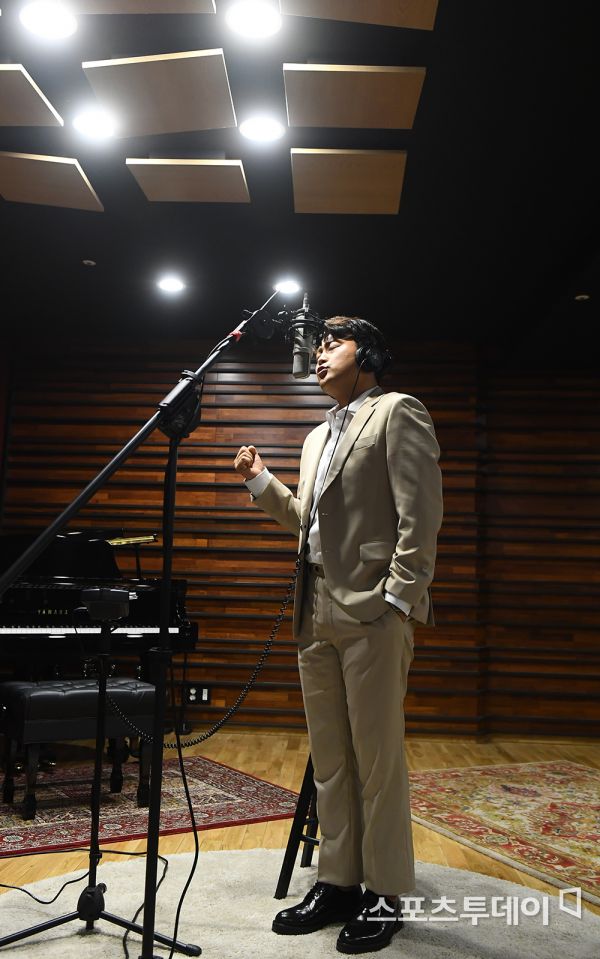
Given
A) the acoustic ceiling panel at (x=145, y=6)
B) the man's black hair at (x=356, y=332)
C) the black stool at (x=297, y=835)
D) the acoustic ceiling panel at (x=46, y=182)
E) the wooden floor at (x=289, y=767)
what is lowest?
the wooden floor at (x=289, y=767)

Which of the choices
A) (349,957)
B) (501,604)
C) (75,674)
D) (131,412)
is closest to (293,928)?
(349,957)

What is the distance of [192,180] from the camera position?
150 inches

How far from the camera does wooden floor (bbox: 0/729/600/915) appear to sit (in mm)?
2545

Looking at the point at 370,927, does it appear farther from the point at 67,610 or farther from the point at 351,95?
the point at 351,95

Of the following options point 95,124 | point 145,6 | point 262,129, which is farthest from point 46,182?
point 145,6

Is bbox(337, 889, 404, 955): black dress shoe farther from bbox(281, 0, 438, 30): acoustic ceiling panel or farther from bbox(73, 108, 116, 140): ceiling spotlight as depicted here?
bbox(73, 108, 116, 140): ceiling spotlight

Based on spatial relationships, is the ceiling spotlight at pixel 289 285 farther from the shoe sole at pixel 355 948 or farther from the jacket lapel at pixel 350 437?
the shoe sole at pixel 355 948

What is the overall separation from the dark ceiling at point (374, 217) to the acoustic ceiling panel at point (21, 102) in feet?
0.28

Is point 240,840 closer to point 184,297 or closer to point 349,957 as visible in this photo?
point 349,957

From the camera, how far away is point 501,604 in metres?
5.86

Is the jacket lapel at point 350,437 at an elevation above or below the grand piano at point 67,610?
above

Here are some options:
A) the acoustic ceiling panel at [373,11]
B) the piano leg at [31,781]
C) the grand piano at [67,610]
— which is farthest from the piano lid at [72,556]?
the acoustic ceiling panel at [373,11]

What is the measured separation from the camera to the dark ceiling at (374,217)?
296cm

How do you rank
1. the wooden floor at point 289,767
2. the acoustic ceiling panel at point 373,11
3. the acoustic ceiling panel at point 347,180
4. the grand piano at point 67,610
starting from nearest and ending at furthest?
the wooden floor at point 289,767, the acoustic ceiling panel at point 373,11, the acoustic ceiling panel at point 347,180, the grand piano at point 67,610
